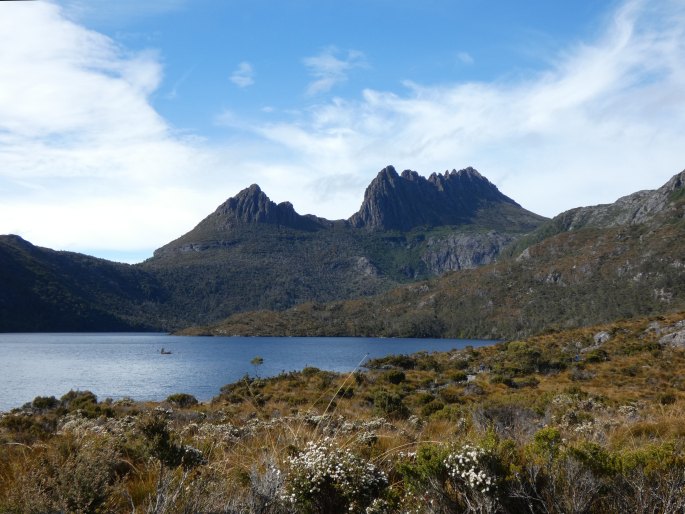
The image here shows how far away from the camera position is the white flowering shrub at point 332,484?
3.82m

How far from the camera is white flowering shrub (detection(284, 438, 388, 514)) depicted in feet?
12.5

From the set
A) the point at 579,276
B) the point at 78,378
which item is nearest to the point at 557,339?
the point at 78,378

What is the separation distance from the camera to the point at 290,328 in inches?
6673

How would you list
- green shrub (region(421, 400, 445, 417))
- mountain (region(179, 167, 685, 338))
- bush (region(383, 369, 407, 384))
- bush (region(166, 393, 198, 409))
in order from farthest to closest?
mountain (region(179, 167, 685, 338))
bush (region(383, 369, 407, 384))
bush (region(166, 393, 198, 409))
green shrub (region(421, 400, 445, 417))

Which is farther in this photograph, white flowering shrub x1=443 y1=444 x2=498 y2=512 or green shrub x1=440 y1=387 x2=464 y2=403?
green shrub x1=440 y1=387 x2=464 y2=403

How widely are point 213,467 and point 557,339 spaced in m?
47.6

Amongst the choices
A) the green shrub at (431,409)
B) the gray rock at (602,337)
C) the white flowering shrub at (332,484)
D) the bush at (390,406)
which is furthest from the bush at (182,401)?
the gray rock at (602,337)

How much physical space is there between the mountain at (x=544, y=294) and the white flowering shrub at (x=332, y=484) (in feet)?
378

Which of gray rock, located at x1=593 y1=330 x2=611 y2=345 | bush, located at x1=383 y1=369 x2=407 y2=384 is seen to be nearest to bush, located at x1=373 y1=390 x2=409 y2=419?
bush, located at x1=383 y1=369 x2=407 y2=384

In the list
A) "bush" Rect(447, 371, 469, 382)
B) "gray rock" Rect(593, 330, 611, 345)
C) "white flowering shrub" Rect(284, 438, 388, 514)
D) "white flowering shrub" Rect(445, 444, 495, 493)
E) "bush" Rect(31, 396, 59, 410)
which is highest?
"white flowering shrub" Rect(445, 444, 495, 493)

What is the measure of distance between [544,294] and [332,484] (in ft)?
A: 505

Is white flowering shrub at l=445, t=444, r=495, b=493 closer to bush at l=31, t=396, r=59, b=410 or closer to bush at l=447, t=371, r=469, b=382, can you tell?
bush at l=31, t=396, r=59, b=410

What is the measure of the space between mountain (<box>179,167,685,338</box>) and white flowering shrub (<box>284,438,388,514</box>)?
115m

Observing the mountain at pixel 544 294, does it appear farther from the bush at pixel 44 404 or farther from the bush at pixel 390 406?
the bush at pixel 44 404
